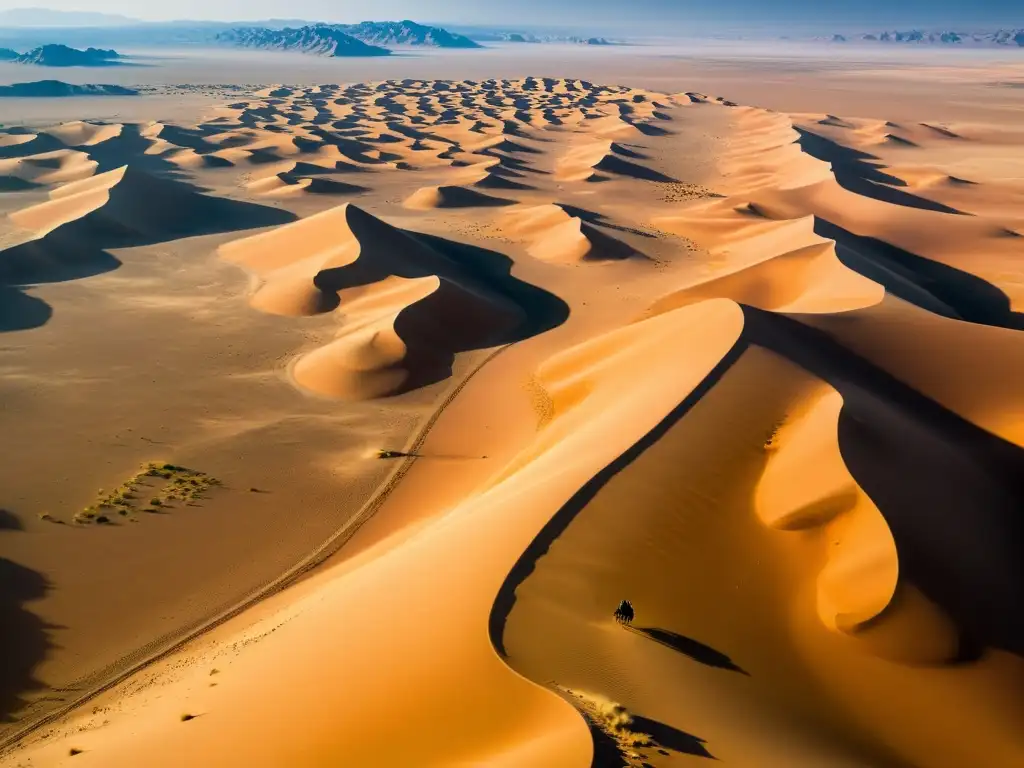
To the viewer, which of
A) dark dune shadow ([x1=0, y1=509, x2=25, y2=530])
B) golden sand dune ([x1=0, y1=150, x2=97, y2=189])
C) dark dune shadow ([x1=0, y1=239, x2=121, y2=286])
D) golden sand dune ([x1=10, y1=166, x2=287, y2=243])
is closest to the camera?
dark dune shadow ([x1=0, y1=509, x2=25, y2=530])

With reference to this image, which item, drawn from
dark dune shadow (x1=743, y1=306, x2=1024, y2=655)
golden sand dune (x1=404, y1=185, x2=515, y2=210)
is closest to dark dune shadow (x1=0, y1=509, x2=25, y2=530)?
dark dune shadow (x1=743, y1=306, x2=1024, y2=655)

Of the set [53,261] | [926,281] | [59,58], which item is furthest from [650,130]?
[59,58]

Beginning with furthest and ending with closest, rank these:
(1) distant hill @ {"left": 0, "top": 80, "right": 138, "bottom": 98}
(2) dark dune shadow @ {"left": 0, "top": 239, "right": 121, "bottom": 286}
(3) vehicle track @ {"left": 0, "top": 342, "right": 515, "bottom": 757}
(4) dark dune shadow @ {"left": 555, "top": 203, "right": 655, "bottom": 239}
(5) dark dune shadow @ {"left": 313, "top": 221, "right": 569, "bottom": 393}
→ 1. (1) distant hill @ {"left": 0, "top": 80, "right": 138, "bottom": 98}
2. (4) dark dune shadow @ {"left": 555, "top": 203, "right": 655, "bottom": 239}
3. (2) dark dune shadow @ {"left": 0, "top": 239, "right": 121, "bottom": 286}
4. (5) dark dune shadow @ {"left": 313, "top": 221, "right": 569, "bottom": 393}
5. (3) vehicle track @ {"left": 0, "top": 342, "right": 515, "bottom": 757}

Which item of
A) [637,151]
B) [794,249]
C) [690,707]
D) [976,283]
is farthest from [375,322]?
[637,151]

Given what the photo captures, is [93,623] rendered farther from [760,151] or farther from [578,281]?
[760,151]

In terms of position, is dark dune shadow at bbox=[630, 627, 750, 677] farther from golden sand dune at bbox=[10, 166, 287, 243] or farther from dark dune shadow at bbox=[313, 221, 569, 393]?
golden sand dune at bbox=[10, 166, 287, 243]

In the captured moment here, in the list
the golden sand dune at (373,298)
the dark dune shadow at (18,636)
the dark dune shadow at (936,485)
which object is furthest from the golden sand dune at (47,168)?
the dark dune shadow at (936,485)
